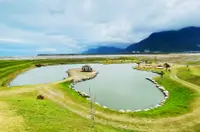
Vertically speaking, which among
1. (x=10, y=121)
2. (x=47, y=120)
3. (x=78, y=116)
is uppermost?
(x=10, y=121)

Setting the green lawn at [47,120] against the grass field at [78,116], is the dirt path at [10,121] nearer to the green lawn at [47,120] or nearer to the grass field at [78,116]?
the grass field at [78,116]

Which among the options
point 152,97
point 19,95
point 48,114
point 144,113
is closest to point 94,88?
point 152,97

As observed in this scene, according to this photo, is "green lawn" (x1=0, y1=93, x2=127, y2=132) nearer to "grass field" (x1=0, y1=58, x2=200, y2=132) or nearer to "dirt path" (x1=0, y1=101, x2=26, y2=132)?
"grass field" (x1=0, y1=58, x2=200, y2=132)

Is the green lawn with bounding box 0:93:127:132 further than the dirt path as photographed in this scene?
Yes

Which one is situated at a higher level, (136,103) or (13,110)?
(13,110)

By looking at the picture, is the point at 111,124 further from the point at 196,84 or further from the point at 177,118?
the point at 196,84

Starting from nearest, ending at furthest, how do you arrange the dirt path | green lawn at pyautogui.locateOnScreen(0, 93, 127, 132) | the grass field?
1. the dirt path
2. green lawn at pyautogui.locateOnScreen(0, 93, 127, 132)
3. the grass field

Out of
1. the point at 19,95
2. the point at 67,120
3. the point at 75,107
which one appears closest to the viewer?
the point at 67,120

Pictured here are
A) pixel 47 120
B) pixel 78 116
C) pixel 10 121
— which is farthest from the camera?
pixel 78 116

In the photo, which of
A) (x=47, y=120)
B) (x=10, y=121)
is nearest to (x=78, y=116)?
(x=47, y=120)

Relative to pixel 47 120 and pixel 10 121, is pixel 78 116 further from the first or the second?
pixel 10 121

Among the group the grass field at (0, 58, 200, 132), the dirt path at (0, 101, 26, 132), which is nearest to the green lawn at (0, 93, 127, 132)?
the grass field at (0, 58, 200, 132)
